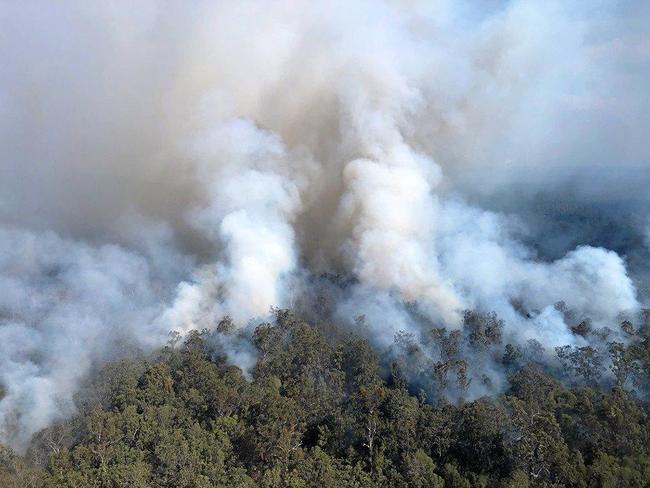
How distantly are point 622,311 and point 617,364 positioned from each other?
26.1ft

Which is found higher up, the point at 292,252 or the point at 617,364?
the point at 292,252

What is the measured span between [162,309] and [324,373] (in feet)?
39.9

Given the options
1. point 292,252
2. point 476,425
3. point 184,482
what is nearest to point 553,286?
point 292,252

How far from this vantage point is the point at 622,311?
35.8 metres

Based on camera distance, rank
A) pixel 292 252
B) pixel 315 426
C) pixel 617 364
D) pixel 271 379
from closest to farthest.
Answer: pixel 315 426 → pixel 271 379 → pixel 617 364 → pixel 292 252

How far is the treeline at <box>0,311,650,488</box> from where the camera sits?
1997 cm

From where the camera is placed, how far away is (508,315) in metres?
36.0

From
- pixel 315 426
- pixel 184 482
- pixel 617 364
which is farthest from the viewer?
pixel 617 364

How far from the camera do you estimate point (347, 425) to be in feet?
75.6

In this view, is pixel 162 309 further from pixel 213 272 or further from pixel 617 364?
pixel 617 364

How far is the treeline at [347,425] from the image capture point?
65.5ft

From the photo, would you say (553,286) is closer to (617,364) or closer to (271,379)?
(617,364)

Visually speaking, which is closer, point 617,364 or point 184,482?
point 184,482

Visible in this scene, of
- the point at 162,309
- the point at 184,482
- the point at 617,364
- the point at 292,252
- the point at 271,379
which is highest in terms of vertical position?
the point at 292,252
